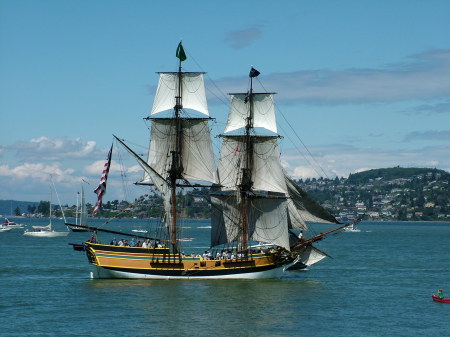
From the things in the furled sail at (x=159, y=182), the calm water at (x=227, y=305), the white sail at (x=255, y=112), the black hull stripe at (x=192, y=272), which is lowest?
the calm water at (x=227, y=305)

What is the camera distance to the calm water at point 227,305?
51.7 metres

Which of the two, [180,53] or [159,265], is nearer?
[159,265]

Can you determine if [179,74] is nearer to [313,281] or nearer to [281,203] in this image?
[281,203]

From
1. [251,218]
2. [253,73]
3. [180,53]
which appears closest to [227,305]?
[251,218]

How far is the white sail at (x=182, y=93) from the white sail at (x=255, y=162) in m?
4.29

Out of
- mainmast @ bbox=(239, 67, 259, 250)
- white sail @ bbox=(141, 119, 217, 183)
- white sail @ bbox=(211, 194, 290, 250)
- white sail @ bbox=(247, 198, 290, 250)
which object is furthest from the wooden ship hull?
white sail @ bbox=(141, 119, 217, 183)

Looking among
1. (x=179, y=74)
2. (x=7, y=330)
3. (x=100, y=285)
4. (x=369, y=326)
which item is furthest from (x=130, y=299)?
(x=179, y=74)

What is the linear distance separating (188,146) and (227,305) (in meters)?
22.6

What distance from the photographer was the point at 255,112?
3201 inches

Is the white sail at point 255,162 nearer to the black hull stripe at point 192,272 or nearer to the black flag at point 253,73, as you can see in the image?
the black flag at point 253,73

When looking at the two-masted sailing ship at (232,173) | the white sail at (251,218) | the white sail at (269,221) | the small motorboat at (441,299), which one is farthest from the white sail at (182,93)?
the small motorboat at (441,299)

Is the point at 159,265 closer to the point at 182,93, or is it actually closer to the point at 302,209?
the point at 182,93

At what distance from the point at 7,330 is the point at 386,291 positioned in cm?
3273

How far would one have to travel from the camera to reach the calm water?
5166 cm
